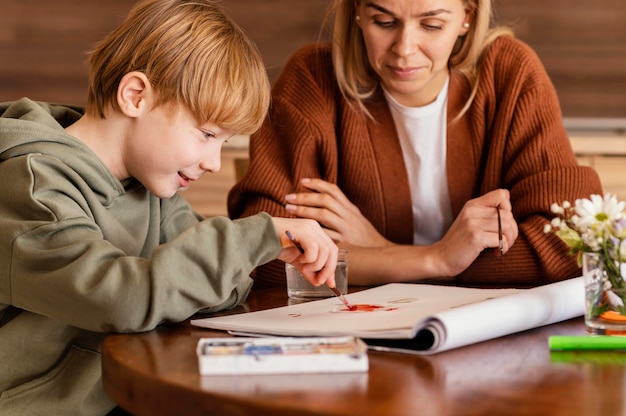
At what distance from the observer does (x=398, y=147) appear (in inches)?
81.5

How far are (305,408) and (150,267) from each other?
0.38 metres

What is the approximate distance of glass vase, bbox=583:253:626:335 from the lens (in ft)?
3.84

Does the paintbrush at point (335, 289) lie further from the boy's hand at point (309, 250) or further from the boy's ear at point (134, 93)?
Answer: the boy's ear at point (134, 93)

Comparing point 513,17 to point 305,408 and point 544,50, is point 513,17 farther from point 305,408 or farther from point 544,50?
point 305,408

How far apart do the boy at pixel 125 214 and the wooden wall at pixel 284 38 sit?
5.74 ft

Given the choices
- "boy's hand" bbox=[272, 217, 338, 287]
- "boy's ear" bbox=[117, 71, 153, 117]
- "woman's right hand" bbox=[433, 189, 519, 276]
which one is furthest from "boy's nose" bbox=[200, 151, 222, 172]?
"woman's right hand" bbox=[433, 189, 519, 276]

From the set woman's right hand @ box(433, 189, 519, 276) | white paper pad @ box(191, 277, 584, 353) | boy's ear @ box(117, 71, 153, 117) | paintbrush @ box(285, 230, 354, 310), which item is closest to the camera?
white paper pad @ box(191, 277, 584, 353)

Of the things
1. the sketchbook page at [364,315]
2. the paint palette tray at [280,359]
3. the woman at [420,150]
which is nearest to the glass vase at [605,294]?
the sketchbook page at [364,315]

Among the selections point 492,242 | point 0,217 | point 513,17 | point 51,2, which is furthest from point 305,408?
point 51,2

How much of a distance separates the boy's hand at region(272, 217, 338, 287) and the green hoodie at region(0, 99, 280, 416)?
0.06 m

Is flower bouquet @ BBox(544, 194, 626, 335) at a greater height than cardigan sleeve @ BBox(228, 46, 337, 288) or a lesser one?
lesser

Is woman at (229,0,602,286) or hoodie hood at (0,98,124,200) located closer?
hoodie hood at (0,98,124,200)

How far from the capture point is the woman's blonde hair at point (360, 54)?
2.05 metres

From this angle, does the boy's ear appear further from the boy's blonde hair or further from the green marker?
the green marker
